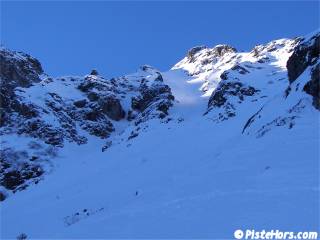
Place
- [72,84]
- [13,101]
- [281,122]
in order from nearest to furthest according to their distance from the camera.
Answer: [281,122] → [13,101] → [72,84]

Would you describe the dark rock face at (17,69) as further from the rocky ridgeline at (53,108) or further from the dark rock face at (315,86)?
the dark rock face at (315,86)

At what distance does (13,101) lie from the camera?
Answer: 50.9 m

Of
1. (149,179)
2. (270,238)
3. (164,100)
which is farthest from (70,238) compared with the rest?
(164,100)

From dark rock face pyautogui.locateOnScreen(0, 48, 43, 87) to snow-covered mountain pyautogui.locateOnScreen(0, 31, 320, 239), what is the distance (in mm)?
164

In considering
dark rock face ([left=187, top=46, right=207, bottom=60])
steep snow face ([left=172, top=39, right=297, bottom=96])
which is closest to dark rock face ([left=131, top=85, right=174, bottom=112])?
steep snow face ([left=172, top=39, right=297, bottom=96])

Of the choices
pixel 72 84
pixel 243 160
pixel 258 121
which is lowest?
pixel 243 160

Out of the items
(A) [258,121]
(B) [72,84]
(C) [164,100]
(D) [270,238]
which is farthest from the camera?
(B) [72,84]

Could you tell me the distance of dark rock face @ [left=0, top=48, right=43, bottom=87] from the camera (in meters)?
57.1

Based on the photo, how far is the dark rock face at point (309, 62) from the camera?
1995cm

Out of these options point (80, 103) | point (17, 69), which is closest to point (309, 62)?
point (80, 103)

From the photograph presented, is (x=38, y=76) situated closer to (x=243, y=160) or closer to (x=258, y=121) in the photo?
(x=258, y=121)

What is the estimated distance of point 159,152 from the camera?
99.2 ft

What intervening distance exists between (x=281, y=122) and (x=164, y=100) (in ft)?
121

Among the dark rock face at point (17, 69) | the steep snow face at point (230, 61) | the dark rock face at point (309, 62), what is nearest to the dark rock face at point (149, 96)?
the steep snow face at point (230, 61)
